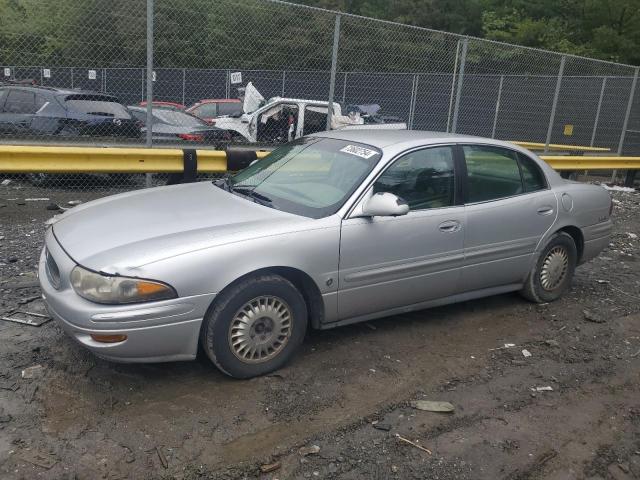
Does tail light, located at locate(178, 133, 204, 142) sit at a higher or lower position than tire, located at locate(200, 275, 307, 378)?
higher

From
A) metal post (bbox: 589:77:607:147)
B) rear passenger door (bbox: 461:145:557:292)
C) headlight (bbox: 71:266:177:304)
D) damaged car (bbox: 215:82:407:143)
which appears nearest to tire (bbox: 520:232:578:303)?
rear passenger door (bbox: 461:145:557:292)

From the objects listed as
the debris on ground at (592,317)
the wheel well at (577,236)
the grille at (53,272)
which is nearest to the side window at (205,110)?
the grille at (53,272)

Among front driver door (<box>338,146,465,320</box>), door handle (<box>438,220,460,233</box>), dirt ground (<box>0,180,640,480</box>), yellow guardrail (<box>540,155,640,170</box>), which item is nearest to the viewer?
dirt ground (<box>0,180,640,480</box>)

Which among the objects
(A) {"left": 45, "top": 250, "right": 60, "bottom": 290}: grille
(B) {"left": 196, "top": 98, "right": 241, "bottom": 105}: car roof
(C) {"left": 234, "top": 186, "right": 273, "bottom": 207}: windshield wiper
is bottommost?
(A) {"left": 45, "top": 250, "right": 60, "bottom": 290}: grille

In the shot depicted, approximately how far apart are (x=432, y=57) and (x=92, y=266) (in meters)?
7.93

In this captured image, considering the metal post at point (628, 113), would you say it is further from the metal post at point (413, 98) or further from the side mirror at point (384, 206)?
the side mirror at point (384, 206)

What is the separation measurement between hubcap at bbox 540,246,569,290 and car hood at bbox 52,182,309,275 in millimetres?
2663

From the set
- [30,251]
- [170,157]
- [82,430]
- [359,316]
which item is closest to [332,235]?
[359,316]

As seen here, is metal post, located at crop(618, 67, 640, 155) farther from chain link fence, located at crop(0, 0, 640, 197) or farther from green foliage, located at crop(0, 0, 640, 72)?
green foliage, located at crop(0, 0, 640, 72)

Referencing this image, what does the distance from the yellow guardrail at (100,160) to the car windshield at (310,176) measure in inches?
113

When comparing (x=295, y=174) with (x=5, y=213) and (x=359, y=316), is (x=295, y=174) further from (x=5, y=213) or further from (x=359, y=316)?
(x=5, y=213)

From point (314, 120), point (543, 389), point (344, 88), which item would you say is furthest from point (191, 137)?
point (543, 389)

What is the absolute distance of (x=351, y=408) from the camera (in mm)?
3520

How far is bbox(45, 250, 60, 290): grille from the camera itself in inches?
140
